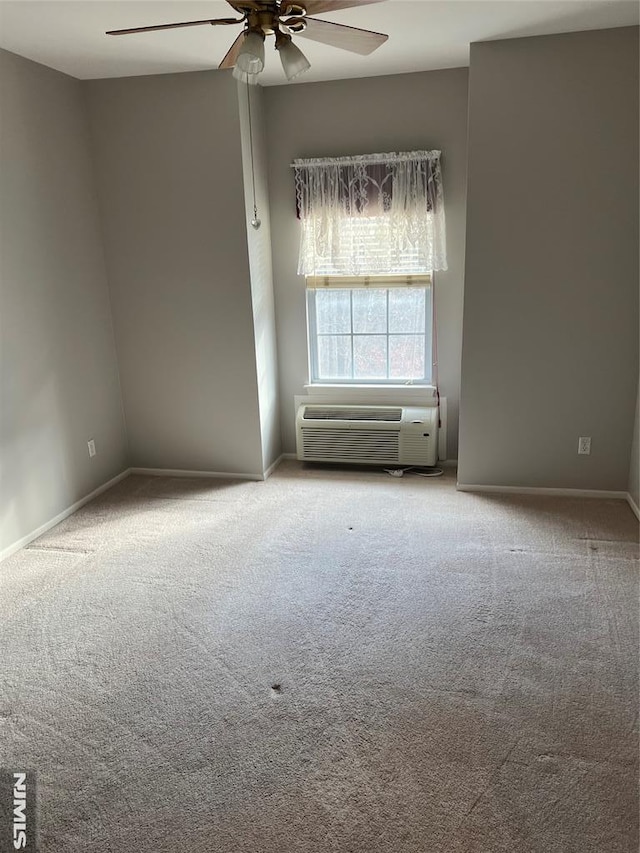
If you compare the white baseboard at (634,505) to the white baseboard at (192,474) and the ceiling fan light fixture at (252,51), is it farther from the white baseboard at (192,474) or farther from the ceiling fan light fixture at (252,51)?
the ceiling fan light fixture at (252,51)

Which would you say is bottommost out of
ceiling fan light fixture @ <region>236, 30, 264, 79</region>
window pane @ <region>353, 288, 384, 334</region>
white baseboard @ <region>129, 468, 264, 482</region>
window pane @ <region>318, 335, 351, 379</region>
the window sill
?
white baseboard @ <region>129, 468, 264, 482</region>

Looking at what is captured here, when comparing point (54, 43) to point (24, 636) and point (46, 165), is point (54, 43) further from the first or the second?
point (24, 636)

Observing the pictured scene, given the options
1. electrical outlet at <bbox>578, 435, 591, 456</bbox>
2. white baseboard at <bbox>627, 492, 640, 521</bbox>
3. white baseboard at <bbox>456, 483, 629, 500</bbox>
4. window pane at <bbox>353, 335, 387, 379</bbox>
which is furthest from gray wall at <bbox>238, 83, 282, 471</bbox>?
white baseboard at <bbox>627, 492, 640, 521</bbox>

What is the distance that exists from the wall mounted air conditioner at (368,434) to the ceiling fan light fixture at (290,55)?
2.37 metres

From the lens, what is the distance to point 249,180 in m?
3.67

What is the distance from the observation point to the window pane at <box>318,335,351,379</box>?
4.25 meters

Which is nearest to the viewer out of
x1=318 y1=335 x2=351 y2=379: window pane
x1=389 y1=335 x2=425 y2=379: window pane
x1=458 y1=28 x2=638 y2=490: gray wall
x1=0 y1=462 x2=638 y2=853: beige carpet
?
x1=0 y1=462 x2=638 y2=853: beige carpet

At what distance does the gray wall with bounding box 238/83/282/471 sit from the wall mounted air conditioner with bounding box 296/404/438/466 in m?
0.23

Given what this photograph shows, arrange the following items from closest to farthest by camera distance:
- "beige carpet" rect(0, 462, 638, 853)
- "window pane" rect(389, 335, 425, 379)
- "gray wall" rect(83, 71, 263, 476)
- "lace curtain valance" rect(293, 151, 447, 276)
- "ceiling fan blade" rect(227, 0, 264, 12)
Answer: "beige carpet" rect(0, 462, 638, 853)
"ceiling fan blade" rect(227, 0, 264, 12)
"gray wall" rect(83, 71, 263, 476)
"lace curtain valance" rect(293, 151, 447, 276)
"window pane" rect(389, 335, 425, 379)

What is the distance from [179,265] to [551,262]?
2.27m

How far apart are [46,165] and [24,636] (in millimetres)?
2524

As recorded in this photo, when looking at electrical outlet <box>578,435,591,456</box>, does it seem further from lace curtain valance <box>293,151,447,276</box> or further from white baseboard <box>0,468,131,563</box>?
white baseboard <box>0,468,131,563</box>

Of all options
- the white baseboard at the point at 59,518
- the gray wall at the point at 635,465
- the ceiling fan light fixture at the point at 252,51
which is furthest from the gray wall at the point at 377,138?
the ceiling fan light fixture at the point at 252,51

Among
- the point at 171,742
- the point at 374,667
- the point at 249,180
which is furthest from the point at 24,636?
the point at 249,180
